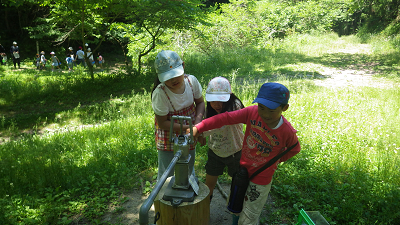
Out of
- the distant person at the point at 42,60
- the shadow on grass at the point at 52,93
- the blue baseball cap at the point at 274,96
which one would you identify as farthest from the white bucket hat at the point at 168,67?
the distant person at the point at 42,60

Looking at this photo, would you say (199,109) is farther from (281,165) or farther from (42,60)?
(42,60)

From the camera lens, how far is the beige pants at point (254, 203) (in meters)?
2.05

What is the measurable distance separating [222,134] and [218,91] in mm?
418

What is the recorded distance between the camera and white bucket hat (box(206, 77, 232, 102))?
7.63ft

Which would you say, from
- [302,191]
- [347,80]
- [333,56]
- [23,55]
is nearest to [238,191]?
[302,191]

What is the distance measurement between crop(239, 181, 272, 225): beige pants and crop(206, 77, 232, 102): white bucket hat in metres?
0.75

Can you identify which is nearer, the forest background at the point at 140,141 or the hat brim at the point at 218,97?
the hat brim at the point at 218,97

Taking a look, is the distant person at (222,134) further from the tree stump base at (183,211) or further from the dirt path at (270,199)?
the tree stump base at (183,211)

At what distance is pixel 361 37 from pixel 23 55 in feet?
85.0

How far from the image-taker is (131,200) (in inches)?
131

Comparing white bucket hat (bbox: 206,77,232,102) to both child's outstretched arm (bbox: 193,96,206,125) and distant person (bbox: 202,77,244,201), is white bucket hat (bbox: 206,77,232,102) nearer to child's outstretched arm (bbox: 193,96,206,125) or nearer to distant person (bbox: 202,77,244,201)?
distant person (bbox: 202,77,244,201)

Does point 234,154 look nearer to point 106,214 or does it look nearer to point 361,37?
point 106,214

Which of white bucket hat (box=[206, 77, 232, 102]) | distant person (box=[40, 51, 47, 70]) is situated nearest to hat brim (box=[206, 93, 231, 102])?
white bucket hat (box=[206, 77, 232, 102])

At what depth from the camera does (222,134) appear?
8.19 feet
